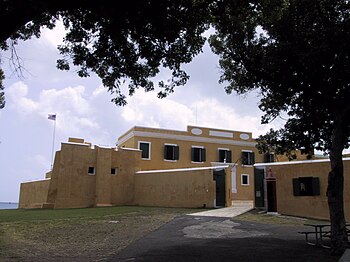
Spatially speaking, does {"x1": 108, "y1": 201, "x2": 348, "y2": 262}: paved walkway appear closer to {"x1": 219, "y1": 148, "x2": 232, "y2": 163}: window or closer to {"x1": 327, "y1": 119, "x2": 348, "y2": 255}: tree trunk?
{"x1": 327, "y1": 119, "x2": 348, "y2": 255}: tree trunk

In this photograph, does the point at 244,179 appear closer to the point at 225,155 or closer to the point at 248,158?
the point at 248,158

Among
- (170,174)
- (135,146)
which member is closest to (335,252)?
(170,174)

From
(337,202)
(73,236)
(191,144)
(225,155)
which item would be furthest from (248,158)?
(337,202)

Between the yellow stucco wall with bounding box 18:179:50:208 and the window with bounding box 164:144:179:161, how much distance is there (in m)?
10.8

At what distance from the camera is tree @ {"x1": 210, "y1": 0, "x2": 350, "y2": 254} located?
11742 millimetres

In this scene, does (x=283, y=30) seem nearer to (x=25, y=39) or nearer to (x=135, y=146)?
(x=25, y=39)

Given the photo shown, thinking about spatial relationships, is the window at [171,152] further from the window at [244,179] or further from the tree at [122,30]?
the tree at [122,30]

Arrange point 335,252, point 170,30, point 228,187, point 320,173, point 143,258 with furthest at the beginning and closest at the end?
1. point 228,187
2. point 320,173
3. point 335,252
4. point 143,258
5. point 170,30

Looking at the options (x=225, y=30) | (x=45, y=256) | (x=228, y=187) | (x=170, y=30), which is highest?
(x=225, y=30)

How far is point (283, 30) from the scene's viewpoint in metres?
13.1

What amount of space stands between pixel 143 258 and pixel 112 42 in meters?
5.54

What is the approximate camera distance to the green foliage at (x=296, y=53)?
12078 millimetres

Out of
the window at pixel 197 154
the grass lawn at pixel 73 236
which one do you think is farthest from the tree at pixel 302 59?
the window at pixel 197 154

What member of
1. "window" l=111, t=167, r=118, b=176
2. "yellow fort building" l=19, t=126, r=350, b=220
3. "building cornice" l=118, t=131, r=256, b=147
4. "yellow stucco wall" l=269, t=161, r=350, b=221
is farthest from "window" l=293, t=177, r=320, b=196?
"building cornice" l=118, t=131, r=256, b=147
